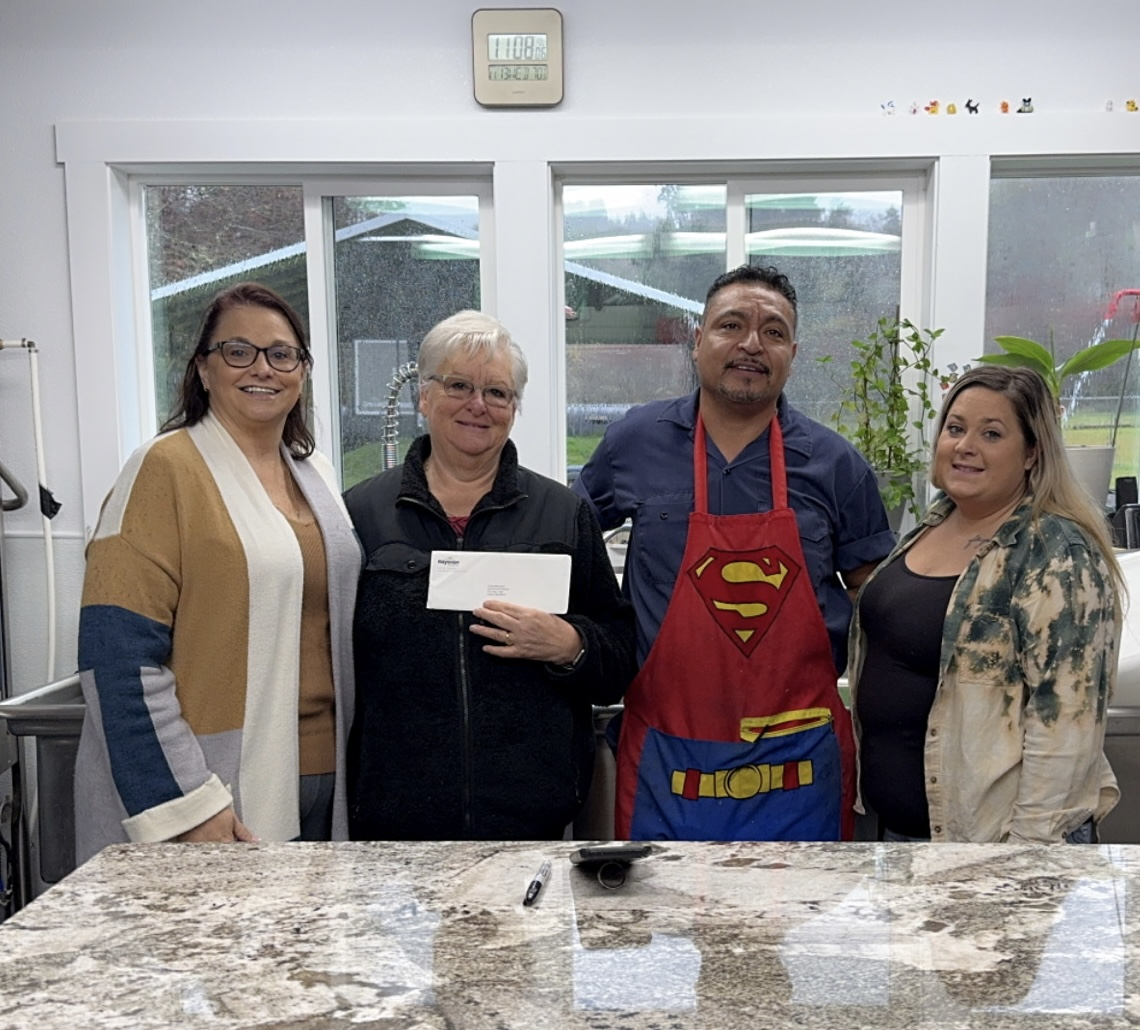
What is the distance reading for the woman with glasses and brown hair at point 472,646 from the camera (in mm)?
1439

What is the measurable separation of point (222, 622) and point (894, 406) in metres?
2.12

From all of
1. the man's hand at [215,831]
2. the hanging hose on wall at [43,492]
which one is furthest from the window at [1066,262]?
the hanging hose on wall at [43,492]

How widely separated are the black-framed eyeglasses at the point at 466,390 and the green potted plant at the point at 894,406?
1.62 meters

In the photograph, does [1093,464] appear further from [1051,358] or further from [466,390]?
[466,390]

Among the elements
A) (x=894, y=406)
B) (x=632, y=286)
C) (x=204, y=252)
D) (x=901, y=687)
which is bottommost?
(x=901, y=687)

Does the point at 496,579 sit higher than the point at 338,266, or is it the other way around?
the point at 338,266

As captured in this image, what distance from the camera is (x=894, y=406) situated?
2.89 meters

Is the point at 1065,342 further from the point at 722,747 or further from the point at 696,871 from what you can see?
the point at 696,871

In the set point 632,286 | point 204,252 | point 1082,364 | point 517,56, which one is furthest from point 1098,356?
point 204,252

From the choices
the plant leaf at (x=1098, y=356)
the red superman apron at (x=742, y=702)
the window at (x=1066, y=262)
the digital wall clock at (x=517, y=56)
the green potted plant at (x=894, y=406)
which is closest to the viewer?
the red superman apron at (x=742, y=702)

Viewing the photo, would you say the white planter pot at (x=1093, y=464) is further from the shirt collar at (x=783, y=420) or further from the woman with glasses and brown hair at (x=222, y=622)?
the woman with glasses and brown hair at (x=222, y=622)

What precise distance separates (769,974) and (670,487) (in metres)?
0.99

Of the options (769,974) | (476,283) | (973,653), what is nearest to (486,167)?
(476,283)

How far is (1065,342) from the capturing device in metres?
3.11
